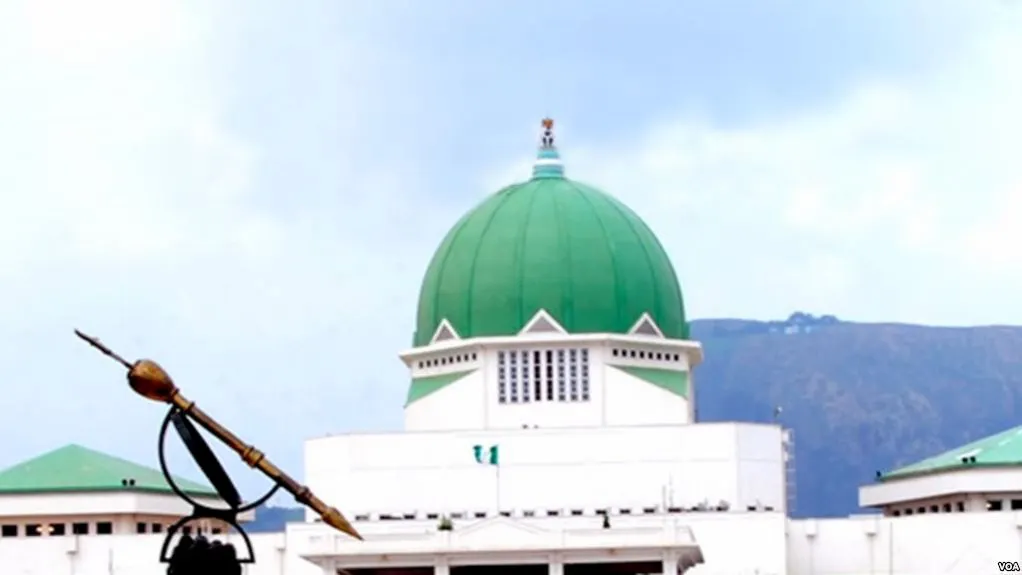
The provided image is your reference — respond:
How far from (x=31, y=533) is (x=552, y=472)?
1835cm

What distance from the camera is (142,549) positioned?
86.9 m

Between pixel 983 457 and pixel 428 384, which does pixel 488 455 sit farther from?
pixel 983 457

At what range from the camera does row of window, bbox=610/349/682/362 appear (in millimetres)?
89250

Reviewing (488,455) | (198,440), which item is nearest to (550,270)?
(488,455)

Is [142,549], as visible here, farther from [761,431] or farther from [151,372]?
[151,372]

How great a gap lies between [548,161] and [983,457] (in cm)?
1709

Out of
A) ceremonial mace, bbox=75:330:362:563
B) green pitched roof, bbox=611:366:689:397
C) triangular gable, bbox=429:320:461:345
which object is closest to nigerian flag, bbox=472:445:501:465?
triangular gable, bbox=429:320:461:345

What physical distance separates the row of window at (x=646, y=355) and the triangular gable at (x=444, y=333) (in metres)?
5.11

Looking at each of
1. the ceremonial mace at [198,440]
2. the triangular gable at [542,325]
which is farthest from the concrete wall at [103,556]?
the ceremonial mace at [198,440]

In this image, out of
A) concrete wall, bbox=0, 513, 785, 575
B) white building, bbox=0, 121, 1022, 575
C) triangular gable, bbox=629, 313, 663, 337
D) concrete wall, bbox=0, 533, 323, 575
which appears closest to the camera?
concrete wall, bbox=0, 513, 785, 575

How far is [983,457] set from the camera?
3629 inches

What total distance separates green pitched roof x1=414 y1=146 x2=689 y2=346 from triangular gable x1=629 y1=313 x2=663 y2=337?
18cm

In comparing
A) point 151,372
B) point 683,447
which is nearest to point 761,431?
point 683,447

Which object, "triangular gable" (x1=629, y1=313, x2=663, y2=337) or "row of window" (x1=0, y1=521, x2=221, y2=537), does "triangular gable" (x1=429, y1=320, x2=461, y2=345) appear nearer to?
"triangular gable" (x1=629, y1=313, x2=663, y2=337)
